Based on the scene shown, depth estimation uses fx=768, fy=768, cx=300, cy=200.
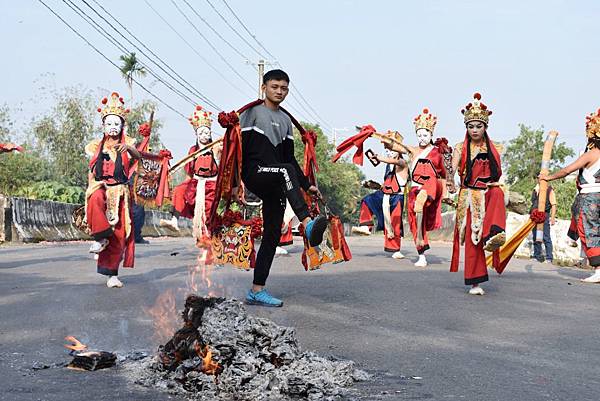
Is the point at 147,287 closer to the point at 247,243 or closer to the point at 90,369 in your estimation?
the point at 247,243

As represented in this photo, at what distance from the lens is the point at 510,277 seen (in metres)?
11.7

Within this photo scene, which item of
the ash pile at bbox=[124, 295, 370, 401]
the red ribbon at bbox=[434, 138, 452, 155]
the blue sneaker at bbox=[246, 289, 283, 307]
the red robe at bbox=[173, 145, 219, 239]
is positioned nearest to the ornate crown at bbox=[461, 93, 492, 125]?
the red ribbon at bbox=[434, 138, 452, 155]

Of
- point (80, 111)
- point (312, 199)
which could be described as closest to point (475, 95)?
point (312, 199)

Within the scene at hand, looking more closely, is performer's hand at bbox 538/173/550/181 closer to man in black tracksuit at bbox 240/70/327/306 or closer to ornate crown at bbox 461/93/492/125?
ornate crown at bbox 461/93/492/125

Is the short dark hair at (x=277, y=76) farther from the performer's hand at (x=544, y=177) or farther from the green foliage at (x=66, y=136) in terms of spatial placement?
the green foliage at (x=66, y=136)

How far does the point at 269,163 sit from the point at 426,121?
7.03 m

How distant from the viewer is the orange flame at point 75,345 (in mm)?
5268

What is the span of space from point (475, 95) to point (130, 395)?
6.46 metres

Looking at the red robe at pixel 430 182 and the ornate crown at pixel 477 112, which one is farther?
the red robe at pixel 430 182

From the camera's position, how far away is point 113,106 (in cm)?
958

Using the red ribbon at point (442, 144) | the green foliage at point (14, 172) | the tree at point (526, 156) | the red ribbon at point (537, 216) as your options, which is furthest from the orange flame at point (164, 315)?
the tree at point (526, 156)

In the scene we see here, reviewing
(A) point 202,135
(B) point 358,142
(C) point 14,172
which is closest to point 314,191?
(B) point 358,142

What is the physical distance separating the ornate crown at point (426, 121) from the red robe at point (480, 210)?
4207mm

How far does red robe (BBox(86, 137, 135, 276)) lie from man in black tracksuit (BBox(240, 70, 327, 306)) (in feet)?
8.12
